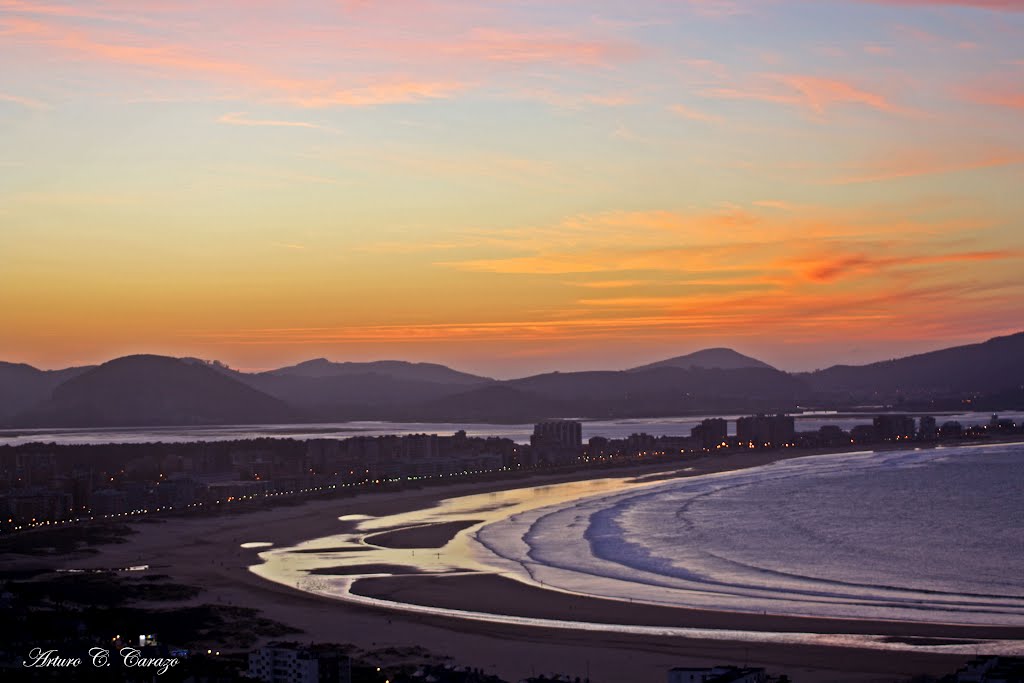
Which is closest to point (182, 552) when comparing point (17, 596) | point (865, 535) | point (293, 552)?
point (293, 552)

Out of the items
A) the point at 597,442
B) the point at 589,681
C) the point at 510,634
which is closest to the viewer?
the point at 589,681

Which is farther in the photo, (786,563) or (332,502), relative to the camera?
(332,502)

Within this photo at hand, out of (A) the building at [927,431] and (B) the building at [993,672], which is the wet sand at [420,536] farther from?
(A) the building at [927,431]

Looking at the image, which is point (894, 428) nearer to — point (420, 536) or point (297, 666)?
point (420, 536)

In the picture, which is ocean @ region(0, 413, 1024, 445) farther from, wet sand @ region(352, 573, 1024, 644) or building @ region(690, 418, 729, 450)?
wet sand @ region(352, 573, 1024, 644)

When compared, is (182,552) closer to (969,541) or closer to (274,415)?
(969,541)

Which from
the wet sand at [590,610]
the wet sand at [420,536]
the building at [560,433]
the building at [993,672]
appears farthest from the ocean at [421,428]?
the building at [993,672]
